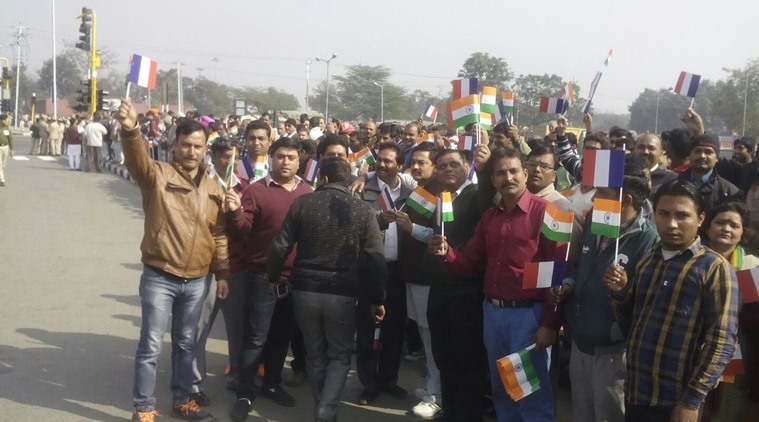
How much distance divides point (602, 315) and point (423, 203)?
1561 millimetres

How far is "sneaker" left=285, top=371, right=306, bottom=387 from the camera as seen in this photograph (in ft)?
21.4

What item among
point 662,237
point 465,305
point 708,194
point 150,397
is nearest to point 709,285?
point 662,237

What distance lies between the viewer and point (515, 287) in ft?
15.3

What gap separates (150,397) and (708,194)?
4.28 meters

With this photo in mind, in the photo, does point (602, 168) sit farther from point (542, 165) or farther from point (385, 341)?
point (385, 341)

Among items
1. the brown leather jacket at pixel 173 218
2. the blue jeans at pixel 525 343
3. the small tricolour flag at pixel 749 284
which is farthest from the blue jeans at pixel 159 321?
the small tricolour flag at pixel 749 284

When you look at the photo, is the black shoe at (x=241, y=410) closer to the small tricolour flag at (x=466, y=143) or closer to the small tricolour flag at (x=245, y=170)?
the small tricolour flag at (x=245, y=170)

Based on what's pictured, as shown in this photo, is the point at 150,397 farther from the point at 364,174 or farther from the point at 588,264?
the point at 588,264

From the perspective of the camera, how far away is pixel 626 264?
4105mm

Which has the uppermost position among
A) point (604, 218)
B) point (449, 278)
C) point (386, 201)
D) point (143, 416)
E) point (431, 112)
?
point (431, 112)

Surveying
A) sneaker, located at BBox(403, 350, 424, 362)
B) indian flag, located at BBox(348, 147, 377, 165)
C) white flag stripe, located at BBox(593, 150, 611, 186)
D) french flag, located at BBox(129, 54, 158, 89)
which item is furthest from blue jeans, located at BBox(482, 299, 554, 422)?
indian flag, located at BBox(348, 147, 377, 165)

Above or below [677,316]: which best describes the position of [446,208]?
above

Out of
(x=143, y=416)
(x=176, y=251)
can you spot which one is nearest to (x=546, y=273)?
(x=176, y=251)

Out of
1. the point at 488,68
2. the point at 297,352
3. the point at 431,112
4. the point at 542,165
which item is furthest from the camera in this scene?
the point at 488,68
